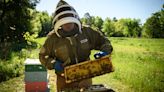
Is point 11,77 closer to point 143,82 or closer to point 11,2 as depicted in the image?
point 143,82

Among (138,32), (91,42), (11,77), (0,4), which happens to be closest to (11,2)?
(0,4)

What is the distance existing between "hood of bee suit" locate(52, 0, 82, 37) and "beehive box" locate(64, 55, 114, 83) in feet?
2.45

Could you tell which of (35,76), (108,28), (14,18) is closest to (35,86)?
(35,76)

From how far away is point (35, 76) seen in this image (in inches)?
348

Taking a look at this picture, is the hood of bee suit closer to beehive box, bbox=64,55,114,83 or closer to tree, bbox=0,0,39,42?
beehive box, bbox=64,55,114,83

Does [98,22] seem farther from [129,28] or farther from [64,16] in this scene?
[64,16]

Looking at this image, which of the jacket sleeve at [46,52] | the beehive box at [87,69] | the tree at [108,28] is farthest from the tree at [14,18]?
the tree at [108,28]

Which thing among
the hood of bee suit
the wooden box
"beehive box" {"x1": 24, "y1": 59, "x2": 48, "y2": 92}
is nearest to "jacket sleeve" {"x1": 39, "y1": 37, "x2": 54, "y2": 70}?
the hood of bee suit

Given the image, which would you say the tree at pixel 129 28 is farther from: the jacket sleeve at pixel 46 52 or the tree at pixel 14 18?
the jacket sleeve at pixel 46 52

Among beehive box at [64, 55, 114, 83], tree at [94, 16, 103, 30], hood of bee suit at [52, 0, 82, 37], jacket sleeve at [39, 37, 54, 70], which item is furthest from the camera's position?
tree at [94, 16, 103, 30]

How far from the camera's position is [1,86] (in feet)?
37.8

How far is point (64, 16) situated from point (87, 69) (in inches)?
39.1

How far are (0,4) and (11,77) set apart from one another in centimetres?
2704

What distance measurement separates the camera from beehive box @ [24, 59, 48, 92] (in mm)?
8699
